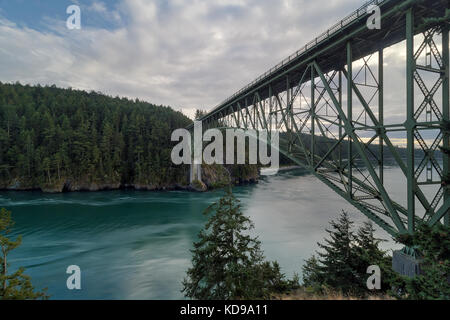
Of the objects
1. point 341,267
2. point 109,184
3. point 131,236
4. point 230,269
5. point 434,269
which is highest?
point 434,269

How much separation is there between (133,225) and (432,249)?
25118 millimetres

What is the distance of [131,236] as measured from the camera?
1975 centimetres

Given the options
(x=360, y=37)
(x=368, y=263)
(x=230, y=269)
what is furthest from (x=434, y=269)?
(x=360, y=37)

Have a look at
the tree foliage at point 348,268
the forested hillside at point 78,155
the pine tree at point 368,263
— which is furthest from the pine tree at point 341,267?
the forested hillside at point 78,155

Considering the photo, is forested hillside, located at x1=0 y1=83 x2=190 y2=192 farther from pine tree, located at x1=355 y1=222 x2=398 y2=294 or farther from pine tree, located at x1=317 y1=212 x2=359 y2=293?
pine tree, located at x1=355 y1=222 x2=398 y2=294

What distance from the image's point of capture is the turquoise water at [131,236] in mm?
12406

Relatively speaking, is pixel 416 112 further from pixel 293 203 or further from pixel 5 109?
pixel 5 109

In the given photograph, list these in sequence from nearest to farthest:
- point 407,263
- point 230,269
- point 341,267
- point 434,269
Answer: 1. point 434,269
2. point 407,263
3. point 230,269
4. point 341,267

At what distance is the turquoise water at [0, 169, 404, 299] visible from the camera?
40.7 feet

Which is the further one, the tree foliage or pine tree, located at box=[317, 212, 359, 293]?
pine tree, located at box=[317, 212, 359, 293]

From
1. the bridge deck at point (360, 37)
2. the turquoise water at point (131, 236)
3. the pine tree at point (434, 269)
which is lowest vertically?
the turquoise water at point (131, 236)

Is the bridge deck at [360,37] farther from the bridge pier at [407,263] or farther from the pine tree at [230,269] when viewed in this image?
the pine tree at [230,269]

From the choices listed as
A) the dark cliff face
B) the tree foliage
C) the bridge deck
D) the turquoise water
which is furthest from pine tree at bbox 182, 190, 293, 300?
the dark cliff face

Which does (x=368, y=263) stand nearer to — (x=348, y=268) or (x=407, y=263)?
(x=348, y=268)
